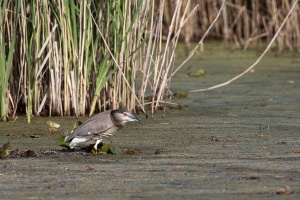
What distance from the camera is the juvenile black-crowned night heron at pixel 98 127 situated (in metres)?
4.02

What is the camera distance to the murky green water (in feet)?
10.2

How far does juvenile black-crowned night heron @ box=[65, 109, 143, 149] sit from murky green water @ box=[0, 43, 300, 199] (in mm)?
87

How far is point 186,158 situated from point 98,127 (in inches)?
17.6

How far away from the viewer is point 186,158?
12.6ft

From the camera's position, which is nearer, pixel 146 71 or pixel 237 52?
pixel 146 71

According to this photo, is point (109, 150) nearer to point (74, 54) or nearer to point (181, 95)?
point (74, 54)

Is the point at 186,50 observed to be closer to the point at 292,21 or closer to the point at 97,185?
the point at 292,21

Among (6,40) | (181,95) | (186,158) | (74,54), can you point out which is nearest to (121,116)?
(186,158)

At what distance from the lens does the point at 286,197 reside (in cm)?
290

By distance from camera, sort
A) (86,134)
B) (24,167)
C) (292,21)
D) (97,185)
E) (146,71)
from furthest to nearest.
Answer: (292,21)
(146,71)
(86,134)
(24,167)
(97,185)

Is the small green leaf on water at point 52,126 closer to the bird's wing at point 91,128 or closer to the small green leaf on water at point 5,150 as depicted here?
the bird's wing at point 91,128

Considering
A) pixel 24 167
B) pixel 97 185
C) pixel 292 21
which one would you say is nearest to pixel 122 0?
pixel 24 167

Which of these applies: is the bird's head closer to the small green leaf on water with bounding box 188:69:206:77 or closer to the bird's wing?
the bird's wing

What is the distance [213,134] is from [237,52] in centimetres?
554
